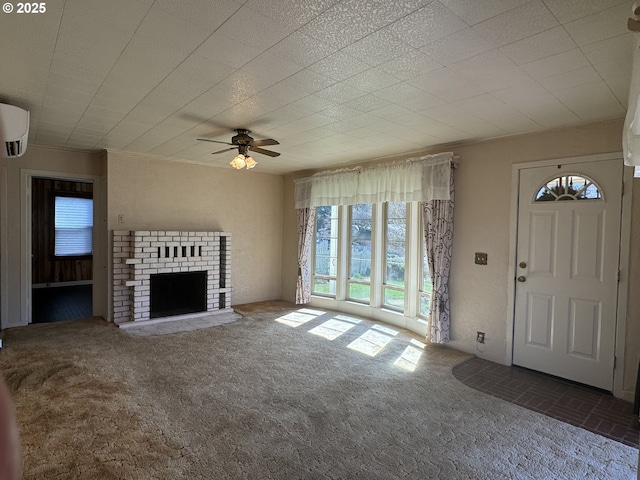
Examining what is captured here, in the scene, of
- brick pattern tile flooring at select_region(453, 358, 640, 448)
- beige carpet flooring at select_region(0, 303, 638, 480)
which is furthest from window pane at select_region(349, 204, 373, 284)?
brick pattern tile flooring at select_region(453, 358, 640, 448)

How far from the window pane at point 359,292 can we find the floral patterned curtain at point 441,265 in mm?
1472

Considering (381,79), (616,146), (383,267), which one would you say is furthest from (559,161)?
(383,267)

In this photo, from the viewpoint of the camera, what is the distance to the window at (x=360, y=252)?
18.5ft

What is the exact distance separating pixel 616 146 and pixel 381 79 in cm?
230

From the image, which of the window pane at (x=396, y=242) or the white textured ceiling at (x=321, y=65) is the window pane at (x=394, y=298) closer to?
the window pane at (x=396, y=242)

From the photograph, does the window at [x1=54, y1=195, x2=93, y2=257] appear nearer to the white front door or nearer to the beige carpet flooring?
the beige carpet flooring

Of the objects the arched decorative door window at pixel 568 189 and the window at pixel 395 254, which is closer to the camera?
the arched decorative door window at pixel 568 189

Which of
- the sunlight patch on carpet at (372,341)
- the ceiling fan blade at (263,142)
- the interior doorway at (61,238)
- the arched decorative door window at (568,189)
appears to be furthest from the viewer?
the interior doorway at (61,238)

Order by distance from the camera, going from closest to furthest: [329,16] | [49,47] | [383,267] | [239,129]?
[329,16]
[49,47]
[239,129]
[383,267]

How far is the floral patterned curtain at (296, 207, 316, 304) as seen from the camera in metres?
6.23

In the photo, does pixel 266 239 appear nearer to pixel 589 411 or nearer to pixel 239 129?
pixel 239 129

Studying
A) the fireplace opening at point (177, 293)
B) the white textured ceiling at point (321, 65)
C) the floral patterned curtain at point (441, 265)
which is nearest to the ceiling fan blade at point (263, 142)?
the white textured ceiling at point (321, 65)

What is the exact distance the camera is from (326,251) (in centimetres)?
→ 627

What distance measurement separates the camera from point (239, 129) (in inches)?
148
